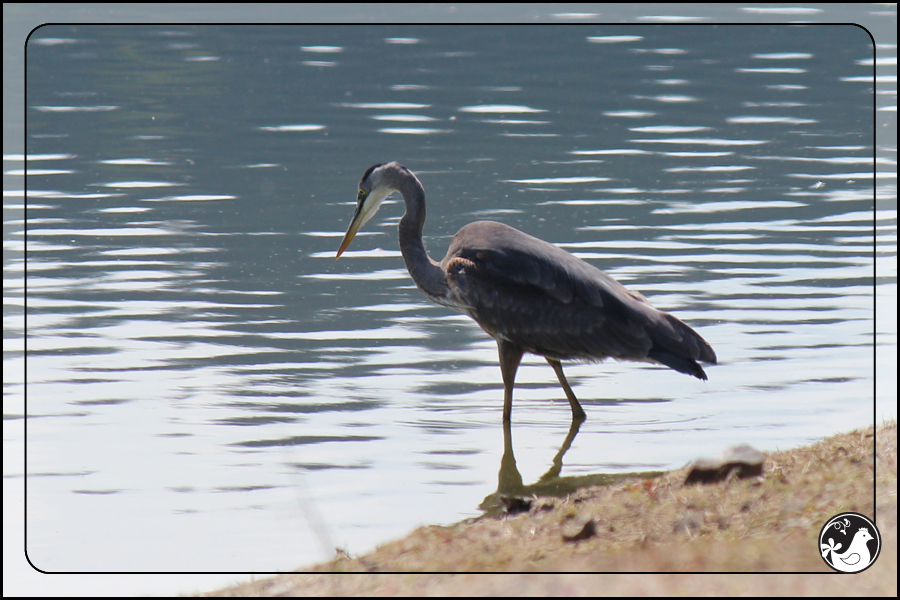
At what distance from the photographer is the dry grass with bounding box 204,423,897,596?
13.9 ft

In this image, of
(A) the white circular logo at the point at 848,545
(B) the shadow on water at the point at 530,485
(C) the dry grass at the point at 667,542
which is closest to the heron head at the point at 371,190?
(B) the shadow on water at the point at 530,485

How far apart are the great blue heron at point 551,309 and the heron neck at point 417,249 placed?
95 mm

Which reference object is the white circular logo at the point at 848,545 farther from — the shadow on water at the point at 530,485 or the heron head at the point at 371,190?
the heron head at the point at 371,190

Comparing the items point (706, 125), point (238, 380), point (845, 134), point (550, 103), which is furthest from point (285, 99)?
point (238, 380)

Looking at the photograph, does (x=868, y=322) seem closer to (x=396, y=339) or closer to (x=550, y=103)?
(x=396, y=339)

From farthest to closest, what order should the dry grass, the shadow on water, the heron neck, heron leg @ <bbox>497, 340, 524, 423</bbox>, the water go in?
the heron neck
heron leg @ <bbox>497, 340, 524, 423</bbox>
the water
the shadow on water
the dry grass

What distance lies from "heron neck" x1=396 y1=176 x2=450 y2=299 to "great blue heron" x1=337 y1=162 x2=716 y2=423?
9 cm

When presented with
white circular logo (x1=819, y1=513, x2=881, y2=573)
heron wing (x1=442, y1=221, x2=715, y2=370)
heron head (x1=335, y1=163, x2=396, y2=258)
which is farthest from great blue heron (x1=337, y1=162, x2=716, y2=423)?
white circular logo (x1=819, y1=513, x2=881, y2=573)

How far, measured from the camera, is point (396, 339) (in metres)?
9.66

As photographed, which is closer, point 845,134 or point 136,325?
point 136,325

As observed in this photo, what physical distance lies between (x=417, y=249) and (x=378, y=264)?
346 centimetres

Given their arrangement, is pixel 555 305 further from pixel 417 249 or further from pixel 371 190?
pixel 371 190

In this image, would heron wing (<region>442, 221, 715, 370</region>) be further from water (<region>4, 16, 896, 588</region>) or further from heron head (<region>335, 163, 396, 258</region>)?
heron head (<region>335, 163, 396, 258</region>)

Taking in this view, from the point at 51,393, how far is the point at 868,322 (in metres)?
6.31
